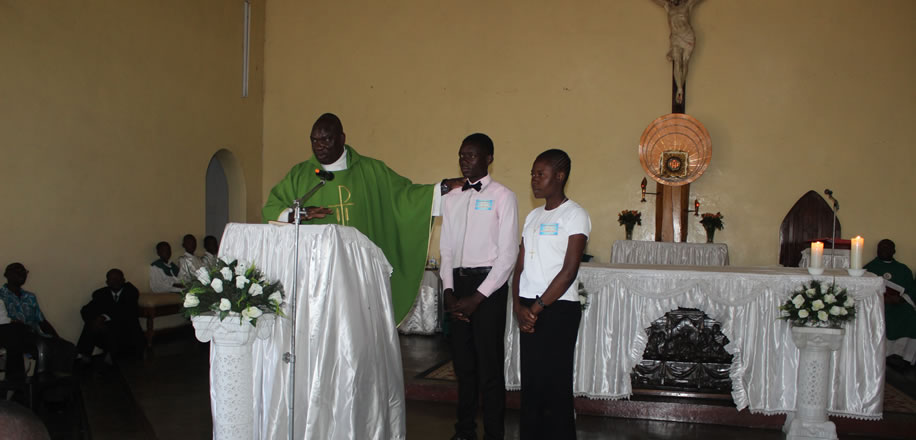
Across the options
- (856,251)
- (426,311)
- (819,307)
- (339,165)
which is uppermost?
(339,165)

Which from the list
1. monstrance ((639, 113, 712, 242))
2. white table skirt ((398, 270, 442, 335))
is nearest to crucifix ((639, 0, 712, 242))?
monstrance ((639, 113, 712, 242))

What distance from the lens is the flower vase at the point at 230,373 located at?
9.64 ft

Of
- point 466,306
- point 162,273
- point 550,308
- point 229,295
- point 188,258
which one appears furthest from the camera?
point 188,258

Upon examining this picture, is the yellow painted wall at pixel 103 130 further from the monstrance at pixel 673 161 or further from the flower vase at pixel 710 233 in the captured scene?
the flower vase at pixel 710 233

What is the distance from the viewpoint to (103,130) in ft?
24.7

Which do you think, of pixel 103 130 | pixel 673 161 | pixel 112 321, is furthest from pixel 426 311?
pixel 103 130

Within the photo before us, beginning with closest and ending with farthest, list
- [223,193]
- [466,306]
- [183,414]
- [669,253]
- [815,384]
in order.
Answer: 1. [466,306]
2. [815,384]
3. [183,414]
4. [669,253]
5. [223,193]

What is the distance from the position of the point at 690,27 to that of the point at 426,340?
5111 mm

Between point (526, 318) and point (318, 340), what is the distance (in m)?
0.96

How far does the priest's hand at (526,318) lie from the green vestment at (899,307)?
5.64m

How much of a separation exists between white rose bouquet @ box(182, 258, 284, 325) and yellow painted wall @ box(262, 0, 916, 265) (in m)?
6.87

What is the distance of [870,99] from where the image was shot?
8.60 m

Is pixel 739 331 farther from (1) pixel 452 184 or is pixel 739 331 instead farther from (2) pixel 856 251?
(1) pixel 452 184

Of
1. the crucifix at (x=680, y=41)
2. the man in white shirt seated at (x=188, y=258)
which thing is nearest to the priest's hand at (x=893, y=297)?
the crucifix at (x=680, y=41)
